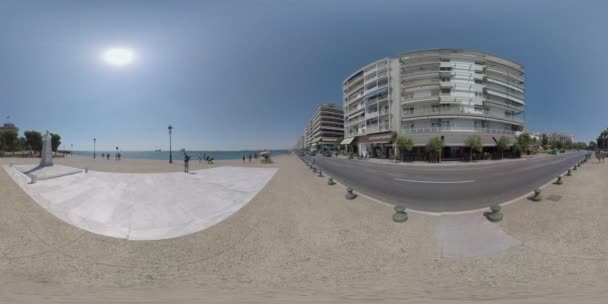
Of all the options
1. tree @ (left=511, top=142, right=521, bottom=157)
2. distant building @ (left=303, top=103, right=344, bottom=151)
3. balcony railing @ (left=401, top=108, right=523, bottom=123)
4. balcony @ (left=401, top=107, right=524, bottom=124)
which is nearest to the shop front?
balcony railing @ (left=401, top=108, right=523, bottom=123)

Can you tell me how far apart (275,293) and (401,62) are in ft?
132

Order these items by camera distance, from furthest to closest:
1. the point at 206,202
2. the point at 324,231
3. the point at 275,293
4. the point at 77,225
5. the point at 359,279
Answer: the point at 206,202 < the point at 77,225 < the point at 324,231 < the point at 359,279 < the point at 275,293

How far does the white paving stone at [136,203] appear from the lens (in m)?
5.59

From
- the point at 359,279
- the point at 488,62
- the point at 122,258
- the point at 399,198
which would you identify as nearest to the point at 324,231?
the point at 359,279

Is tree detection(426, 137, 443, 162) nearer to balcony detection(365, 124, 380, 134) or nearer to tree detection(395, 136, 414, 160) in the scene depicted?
tree detection(395, 136, 414, 160)

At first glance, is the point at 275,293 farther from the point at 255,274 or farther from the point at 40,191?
the point at 40,191

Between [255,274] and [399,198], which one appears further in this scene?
[399,198]

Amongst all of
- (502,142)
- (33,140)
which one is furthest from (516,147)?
(33,140)

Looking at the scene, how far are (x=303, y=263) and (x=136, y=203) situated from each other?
6.74 metres

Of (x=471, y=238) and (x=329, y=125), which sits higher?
(x=329, y=125)

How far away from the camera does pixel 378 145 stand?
135ft

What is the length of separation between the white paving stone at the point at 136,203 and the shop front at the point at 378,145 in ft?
107

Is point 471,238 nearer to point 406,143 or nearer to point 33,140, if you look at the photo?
point 406,143

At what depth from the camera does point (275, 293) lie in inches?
134
